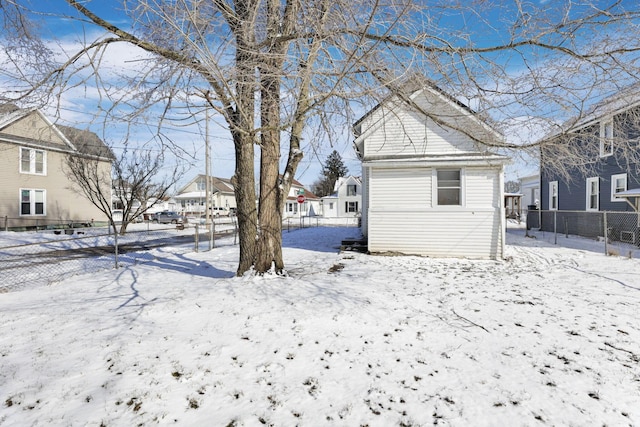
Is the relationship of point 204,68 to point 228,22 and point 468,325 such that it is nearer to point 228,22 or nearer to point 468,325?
point 228,22

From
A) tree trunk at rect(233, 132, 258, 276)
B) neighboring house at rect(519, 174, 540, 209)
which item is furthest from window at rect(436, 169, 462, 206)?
neighboring house at rect(519, 174, 540, 209)

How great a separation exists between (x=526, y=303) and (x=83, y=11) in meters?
8.03

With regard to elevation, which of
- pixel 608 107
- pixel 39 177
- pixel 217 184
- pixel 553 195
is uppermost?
pixel 217 184

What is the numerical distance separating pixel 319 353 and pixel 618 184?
55.0 ft

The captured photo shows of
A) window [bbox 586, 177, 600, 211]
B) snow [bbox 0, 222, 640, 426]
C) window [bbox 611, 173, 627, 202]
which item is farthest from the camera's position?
window [bbox 586, 177, 600, 211]

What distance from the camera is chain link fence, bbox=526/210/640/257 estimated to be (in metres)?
11.1

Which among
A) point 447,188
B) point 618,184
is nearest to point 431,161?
point 447,188

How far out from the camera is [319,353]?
11.4 feet

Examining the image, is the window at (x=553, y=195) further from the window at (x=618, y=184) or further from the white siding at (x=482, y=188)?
the white siding at (x=482, y=188)

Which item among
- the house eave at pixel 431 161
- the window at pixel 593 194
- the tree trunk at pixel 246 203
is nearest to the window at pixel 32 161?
the tree trunk at pixel 246 203

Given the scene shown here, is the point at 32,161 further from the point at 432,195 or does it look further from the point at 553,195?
the point at 553,195

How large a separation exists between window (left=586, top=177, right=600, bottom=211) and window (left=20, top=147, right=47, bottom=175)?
3078cm

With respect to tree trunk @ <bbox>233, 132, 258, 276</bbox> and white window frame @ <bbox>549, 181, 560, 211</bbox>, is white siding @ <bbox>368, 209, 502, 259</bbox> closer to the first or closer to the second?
tree trunk @ <bbox>233, 132, 258, 276</bbox>

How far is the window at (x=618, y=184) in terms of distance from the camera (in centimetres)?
1334
